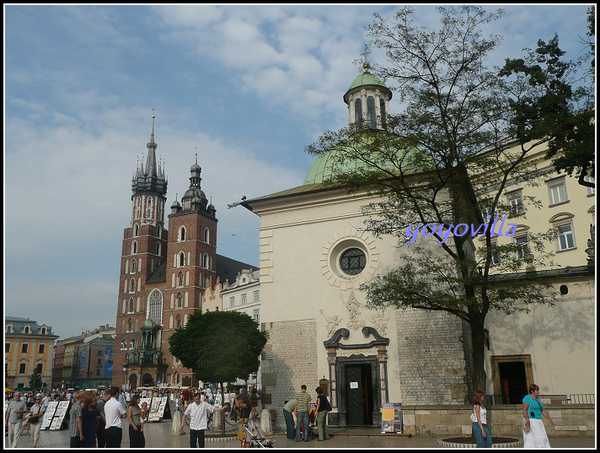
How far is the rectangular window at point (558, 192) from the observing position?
30906mm

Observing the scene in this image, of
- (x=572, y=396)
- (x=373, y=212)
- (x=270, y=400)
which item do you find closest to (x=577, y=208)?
(x=572, y=396)

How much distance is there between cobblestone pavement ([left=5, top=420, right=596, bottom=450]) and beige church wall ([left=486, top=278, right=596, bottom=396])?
5642 millimetres

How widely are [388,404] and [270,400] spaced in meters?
5.03

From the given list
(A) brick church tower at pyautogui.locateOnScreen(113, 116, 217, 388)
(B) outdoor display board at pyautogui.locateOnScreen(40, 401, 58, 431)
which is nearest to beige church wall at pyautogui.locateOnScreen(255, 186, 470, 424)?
(B) outdoor display board at pyautogui.locateOnScreen(40, 401, 58, 431)

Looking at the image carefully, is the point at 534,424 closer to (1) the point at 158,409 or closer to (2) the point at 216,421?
(2) the point at 216,421

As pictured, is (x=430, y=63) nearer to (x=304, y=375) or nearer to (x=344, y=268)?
(x=344, y=268)

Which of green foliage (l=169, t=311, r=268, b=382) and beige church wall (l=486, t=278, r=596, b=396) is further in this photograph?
green foliage (l=169, t=311, r=268, b=382)

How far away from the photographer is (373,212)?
1892cm

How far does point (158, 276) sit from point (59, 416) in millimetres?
62510

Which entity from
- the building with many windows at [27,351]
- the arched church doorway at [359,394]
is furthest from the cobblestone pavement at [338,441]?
the building with many windows at [27,351]

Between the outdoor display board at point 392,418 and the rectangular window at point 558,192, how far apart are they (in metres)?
21.0

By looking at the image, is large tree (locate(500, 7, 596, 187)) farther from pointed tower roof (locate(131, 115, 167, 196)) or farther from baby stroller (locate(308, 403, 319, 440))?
pointed tower roof (locate(131, 115, 167, 196))

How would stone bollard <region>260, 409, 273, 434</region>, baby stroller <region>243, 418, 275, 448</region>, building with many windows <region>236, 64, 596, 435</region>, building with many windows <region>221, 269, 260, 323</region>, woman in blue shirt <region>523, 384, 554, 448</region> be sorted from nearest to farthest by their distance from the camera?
woman in blue shirt <region>523, 384, 554, 448</region> < baby stroller <region>243, 418, 275, 448</region> < stone bollard <region>260, 409, 273, 434</region> < building with many windows <region>236, 64, 596, 435</region> < building with many windows <region>221, 269, 260, 323</region>

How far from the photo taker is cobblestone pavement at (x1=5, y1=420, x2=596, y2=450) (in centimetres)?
1302
